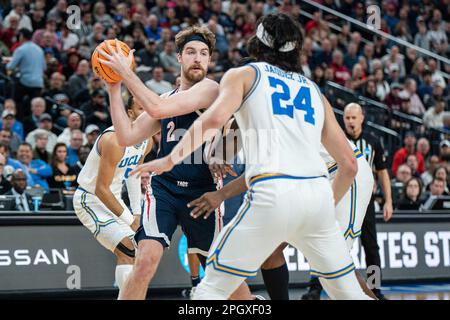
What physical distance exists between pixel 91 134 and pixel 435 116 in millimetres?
7949

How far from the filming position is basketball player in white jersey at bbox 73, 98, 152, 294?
6.58 metres

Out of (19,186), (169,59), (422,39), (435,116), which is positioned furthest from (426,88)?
(19,186)

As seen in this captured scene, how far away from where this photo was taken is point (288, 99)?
14.0 feet

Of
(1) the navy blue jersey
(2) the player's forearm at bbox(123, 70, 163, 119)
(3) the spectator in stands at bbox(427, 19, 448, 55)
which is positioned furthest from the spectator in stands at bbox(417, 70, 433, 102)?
(2) the player's forearm at bbox(123, 70, 163, 119)

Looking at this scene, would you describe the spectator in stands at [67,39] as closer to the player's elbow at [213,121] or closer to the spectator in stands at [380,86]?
the spectator in stands at [380,86]

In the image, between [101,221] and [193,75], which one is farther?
[101,221]

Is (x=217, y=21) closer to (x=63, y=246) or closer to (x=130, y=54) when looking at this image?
(x=63, y=246)

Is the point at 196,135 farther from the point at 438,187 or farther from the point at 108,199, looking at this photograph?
the point at 438,187

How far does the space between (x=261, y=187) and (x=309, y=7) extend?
1510 centimetres

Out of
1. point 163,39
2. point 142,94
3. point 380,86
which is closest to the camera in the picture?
point 142,94

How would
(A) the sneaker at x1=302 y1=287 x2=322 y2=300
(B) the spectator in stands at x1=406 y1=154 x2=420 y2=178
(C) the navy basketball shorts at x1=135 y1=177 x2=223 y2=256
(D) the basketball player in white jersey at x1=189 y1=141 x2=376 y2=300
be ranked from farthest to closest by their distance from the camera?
(B) the spectator in stands at x1=406 y1=154 x2=420 y2=178 < (A) the sneaker at x1=302 y1=287 x2=322 y2=300 < (D) the basketball player in white jersey at x1=189 y1=141 x2=376 y2=300 < (C) the navy basketball shorts at x1=135 y1=177 x2=223 y2=256

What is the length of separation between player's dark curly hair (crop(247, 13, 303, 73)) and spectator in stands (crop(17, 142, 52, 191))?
651 centimetres

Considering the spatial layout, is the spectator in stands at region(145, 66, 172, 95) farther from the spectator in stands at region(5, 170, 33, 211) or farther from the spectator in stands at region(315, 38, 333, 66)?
the spectator in stands at region(315, 38, 333, 66)

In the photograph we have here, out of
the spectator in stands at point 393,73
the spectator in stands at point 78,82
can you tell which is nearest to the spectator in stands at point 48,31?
the spectator in stands at point 78,82
